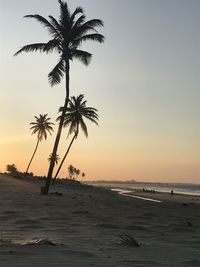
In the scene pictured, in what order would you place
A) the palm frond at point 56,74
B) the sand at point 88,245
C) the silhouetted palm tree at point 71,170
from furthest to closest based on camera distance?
1. the silhouetted palm tree at point 71,170
2. the palm frond at point 56,74
3. the sand at point 88,245

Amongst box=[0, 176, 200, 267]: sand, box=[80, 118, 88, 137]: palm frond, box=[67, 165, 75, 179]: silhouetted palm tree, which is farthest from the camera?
box=[67, 165, 75, 179]: silhouetted palm tree

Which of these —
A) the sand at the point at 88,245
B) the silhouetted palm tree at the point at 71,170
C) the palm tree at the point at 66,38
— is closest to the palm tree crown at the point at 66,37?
the palm tree at the point at 66,38

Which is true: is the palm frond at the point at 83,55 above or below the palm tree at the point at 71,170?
below

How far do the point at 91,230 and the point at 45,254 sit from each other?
5.27 m

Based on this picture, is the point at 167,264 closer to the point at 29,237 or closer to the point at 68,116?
the point at 29,237

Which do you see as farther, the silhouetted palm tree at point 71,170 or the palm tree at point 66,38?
the silhouetted palm tree at point 71,170

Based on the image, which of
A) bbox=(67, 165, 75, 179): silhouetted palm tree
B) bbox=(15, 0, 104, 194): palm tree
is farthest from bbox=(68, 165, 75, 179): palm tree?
bbox=(15, 0, 104, 194): palm tree

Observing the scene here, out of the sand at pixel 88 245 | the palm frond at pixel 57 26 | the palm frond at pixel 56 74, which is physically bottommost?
the sand at pixel 88 245

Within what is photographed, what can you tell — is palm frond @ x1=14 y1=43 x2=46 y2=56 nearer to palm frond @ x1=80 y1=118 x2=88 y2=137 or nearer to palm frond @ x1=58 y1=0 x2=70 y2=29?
palm frond @ x1=58 y1=0 x2=70 y2=29

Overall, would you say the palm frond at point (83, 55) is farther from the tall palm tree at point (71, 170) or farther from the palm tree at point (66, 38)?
the tall palm tree at point (71, 170)

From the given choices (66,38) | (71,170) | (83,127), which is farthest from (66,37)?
(71,170)

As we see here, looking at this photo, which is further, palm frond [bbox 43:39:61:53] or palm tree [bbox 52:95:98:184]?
palm tree [bbox 52:95:98:184]

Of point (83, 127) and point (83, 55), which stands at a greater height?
point (83, 55)

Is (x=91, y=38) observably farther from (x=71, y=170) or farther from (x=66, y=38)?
(x=71, y=170)
